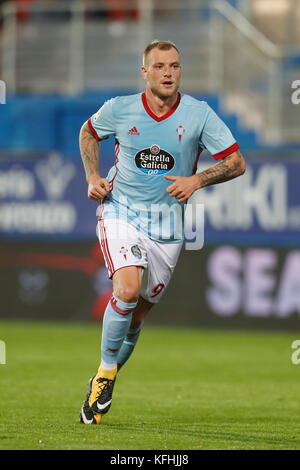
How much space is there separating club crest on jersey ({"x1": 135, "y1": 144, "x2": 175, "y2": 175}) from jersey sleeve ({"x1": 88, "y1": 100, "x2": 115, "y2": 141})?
292 mm

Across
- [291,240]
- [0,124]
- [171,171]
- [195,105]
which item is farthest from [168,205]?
[0,124]

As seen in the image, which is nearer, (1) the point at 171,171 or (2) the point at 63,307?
(1) the point at 171,171

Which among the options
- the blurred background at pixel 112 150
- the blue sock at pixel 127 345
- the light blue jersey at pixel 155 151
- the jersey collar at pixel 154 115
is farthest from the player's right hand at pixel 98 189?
the blurred background at pixel 112 150

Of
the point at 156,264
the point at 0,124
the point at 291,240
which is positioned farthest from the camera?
the point at 0,124

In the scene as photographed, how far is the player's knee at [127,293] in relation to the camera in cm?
703

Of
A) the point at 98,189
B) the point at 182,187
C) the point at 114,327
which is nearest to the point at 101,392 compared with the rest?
the point at 114,327

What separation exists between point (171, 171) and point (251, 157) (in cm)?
994

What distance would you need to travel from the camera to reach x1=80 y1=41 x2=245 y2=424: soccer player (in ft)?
23.5

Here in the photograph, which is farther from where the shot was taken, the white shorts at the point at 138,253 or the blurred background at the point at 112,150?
the blurred background at the point at 112,150

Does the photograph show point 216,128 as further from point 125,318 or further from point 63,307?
point 63,307

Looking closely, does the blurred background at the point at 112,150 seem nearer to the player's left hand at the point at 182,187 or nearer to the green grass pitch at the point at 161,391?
the green grass pitch at the point at 161,391

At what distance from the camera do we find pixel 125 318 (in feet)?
23.5

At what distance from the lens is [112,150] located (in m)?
17.8

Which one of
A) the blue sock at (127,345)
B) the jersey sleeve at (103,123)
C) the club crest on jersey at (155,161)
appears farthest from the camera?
the blue sock at (127,345)
